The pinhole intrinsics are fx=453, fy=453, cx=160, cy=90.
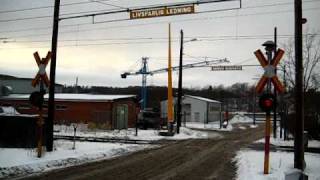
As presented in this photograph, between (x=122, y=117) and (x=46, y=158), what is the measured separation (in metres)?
26.8

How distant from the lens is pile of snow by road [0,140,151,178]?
47.6ft

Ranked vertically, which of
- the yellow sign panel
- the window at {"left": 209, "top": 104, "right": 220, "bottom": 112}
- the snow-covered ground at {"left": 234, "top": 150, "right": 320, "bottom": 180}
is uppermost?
the yellow sign panel

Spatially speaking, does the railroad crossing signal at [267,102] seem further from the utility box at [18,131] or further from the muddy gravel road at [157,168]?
the utility box at [18,131]

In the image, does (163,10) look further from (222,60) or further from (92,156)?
(222,60)

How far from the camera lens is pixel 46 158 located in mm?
16922

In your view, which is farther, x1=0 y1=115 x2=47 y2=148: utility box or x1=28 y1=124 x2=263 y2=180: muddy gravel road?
x1=0 y1=115 x2=47 y2=148: utility box

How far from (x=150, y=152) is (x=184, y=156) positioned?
2204 millimetres

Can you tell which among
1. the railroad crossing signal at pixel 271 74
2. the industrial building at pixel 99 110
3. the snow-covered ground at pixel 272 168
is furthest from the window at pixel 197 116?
the railroad crossing signal at pixel 271 74

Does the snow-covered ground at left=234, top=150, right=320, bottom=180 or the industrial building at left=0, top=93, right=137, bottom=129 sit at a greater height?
the industrial building at left=0, top=93, right=137, bottom=129

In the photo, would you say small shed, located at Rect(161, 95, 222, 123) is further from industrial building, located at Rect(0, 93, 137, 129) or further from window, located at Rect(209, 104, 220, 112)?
industrial building, located at Rect(0, 93, 137, 129)

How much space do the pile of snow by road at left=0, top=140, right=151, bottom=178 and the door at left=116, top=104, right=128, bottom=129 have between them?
20.3 metres

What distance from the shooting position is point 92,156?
19.4m

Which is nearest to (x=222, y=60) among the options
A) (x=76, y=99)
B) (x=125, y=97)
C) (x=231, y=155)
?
(x=125, y=97)

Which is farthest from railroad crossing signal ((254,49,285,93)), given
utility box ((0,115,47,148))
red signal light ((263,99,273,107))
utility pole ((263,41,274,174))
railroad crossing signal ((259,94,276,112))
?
utility box ((0,115,47,148))
